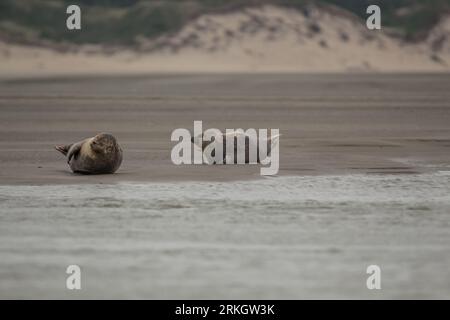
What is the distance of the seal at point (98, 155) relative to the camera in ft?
37.9

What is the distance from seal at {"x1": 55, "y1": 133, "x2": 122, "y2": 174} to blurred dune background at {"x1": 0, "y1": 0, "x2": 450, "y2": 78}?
3677 cm

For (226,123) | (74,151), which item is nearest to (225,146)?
(74,151)

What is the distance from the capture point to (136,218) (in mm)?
8992

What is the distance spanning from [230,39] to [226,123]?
115ft

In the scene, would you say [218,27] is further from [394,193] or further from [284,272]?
[284,272]

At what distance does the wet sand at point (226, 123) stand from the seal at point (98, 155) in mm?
159

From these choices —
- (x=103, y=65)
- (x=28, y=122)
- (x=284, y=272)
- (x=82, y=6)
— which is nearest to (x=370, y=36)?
(x=103, y=65)

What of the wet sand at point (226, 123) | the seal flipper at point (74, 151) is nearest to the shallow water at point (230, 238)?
the seal flipper at point (74, 151)

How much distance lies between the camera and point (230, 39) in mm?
53531

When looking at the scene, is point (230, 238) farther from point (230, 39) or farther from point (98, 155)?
point (230, 39)

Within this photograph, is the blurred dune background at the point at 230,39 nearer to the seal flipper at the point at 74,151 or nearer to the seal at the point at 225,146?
the seal at the point at 225,146

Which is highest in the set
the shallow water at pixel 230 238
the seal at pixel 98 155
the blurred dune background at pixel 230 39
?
the blurred dune background at pixel 230 39

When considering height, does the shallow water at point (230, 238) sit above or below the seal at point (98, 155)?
below
